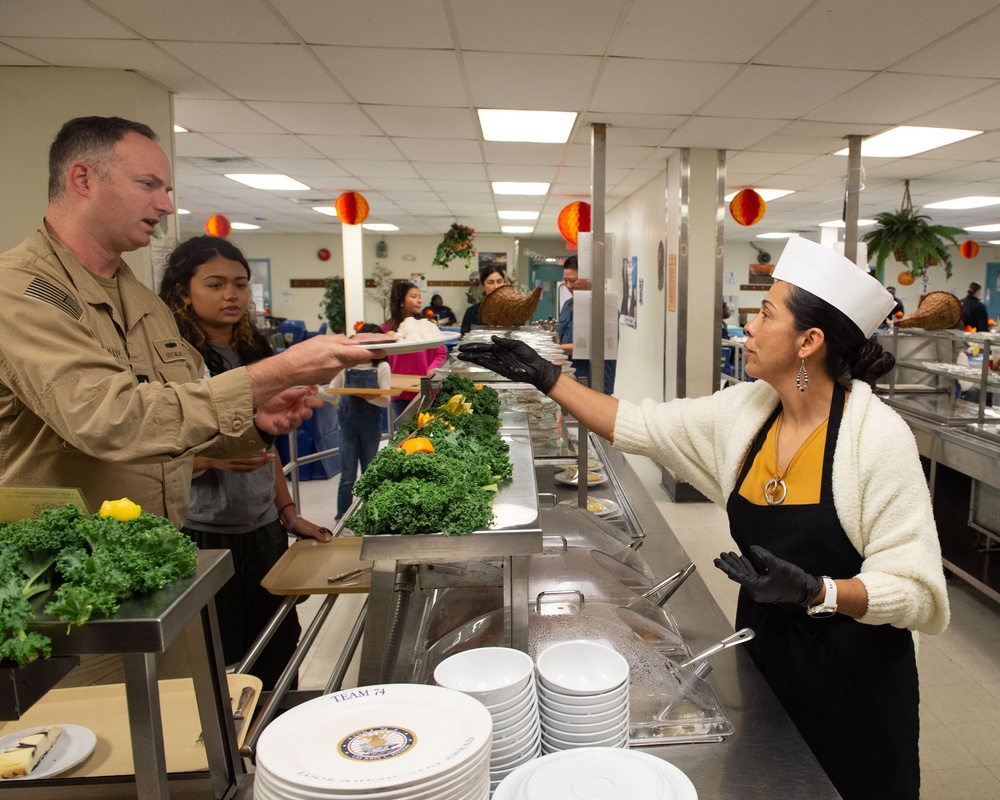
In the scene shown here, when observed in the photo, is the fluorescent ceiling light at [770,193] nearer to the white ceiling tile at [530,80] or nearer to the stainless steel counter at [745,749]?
the white ceiling tile at [530,80]

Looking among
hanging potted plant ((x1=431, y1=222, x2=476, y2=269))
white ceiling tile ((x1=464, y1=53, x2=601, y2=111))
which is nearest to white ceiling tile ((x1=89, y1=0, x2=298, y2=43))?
white ceiling tile ((x1=464, y1=53, x2=601, y2=111))

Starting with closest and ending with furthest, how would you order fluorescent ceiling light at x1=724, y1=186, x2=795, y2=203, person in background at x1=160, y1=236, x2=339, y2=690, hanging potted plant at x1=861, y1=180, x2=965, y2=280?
person in background at x1=160, y1=236, x2=339, y2=690, hanging potted plant at x1=861, y1=180, x2=965, y2=280, fluorescent ceiling light at x1=724, y1=186, x2=795, y2=203

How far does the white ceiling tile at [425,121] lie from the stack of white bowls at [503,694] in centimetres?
427

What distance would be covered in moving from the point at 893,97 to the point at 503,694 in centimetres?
470

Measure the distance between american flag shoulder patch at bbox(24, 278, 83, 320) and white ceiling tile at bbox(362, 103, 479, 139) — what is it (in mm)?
3685

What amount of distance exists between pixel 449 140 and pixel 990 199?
7539 millimetres

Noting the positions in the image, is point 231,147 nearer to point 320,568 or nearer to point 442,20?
point 442,20

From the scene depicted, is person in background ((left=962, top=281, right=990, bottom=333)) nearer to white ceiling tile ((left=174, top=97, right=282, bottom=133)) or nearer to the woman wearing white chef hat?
white ceiling tile ((left=174, top=97, right=282, bottom=133))

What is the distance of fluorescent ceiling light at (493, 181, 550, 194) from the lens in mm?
8160

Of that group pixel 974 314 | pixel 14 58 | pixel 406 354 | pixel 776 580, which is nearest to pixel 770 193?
pixel 974 314

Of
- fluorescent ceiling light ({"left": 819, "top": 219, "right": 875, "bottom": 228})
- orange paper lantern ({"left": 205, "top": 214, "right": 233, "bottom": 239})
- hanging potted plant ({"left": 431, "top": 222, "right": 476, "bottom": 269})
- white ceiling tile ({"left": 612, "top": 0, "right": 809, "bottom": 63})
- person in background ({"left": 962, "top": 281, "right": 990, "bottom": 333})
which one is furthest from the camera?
fluorescent ceiling light ({"left": 819, "top": 219, "right": 875, "bottom": 228})

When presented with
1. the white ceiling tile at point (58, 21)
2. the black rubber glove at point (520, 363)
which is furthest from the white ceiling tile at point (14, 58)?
the black rubber glove at point (520, 363)

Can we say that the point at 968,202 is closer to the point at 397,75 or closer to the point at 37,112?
the point at 397,75

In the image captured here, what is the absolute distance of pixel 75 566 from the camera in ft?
2.94
